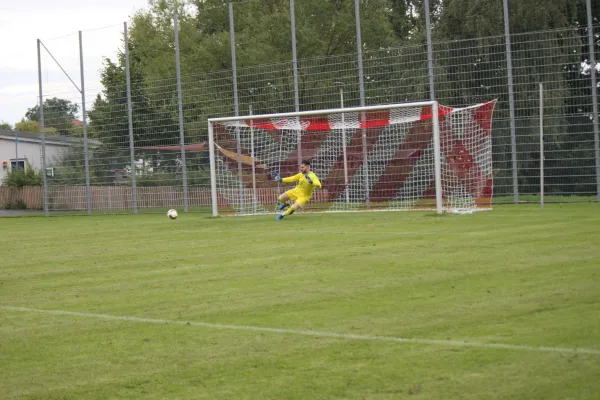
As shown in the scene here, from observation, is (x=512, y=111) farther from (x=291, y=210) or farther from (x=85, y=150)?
(x=85, y=150)

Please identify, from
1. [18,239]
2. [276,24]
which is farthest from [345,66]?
[276,24]

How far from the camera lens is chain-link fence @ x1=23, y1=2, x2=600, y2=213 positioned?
25469 millimetres

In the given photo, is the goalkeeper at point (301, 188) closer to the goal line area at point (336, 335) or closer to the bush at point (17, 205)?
the goal line area at point (336, 335)

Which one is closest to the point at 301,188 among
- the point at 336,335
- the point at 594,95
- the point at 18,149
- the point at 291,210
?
the point at 291,210

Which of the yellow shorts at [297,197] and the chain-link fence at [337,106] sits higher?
the chain-link fence at [337,106]

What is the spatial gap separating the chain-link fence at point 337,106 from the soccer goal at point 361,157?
1.87 meters

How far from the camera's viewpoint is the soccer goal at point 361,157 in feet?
79.2

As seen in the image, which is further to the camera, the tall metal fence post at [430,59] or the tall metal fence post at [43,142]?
the tall metal fence post at [43,142]

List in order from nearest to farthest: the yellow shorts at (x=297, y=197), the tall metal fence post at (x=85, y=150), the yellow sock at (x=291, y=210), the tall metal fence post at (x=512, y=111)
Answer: the yellow sock at (x=291, y=210) < the yellow shorts at (x=297, y=197) < the tall metal fence post at (x=512, y=111) < the tall metal fence post at (x=85, y=150)

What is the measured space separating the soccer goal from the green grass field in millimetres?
9102

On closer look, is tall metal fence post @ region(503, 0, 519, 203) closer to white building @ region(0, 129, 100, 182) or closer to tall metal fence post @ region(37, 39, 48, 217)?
tall metal fence post @ region(37, 39, 48, 217)

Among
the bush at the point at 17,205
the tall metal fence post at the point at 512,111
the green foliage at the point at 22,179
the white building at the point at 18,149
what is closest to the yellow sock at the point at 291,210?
the tall metal fence post at the point at 512,111

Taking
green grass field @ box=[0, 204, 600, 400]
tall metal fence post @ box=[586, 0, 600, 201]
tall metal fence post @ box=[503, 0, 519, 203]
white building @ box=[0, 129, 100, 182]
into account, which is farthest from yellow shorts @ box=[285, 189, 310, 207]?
white building @ box=[0, 129, 100, 182]

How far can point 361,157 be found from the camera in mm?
26969
